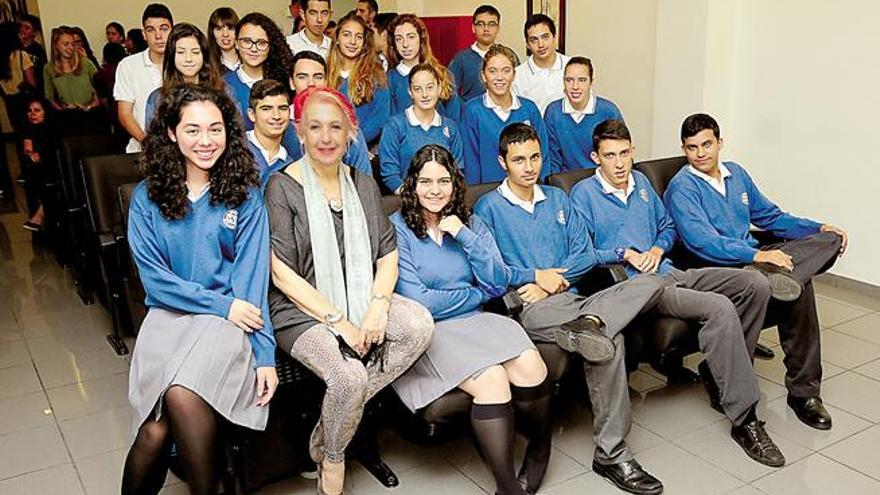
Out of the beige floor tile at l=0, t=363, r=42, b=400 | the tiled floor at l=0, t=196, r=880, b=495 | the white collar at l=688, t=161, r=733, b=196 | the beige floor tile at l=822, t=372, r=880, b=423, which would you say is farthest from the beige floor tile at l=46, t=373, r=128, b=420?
the beige floor tile at l=822, t=372, r=880, b=423

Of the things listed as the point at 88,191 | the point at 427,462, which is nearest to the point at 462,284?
the point at 427,462

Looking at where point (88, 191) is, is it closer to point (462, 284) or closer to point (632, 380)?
point (462, 284)

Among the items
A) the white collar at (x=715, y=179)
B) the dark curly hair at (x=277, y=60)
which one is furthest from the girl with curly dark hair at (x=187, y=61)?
the white collar at (x=715, y=179)

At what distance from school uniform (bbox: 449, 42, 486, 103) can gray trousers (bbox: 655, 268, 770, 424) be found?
2416mm

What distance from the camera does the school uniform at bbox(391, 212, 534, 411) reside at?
2.56 metres

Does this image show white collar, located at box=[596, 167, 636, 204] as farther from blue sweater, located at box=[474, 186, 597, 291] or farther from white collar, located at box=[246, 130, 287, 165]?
white collar, located at box=[246, 130, 287, 165]

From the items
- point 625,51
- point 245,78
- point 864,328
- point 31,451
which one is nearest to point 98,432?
point 31,451

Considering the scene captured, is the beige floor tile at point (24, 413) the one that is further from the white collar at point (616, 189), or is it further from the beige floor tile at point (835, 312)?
the beige floor tile at point (835, 312)

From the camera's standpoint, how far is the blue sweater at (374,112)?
4.04 metres

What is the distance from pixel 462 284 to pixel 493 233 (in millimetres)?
325

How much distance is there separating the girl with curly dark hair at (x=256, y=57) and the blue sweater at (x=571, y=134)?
1.37 m

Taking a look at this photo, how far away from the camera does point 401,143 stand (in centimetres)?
377

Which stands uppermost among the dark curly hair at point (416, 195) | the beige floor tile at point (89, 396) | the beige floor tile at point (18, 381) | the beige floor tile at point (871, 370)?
the dark curly hair at point (416, 195)

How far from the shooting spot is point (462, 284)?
111 inches
